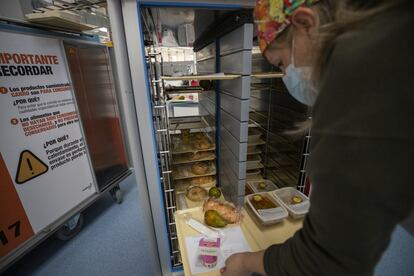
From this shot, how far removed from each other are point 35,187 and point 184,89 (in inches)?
47.9

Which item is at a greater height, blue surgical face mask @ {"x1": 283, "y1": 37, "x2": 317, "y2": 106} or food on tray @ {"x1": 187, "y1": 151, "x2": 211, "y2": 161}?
blue surgical face mask @ {"x1": 283, "y1": 37, "x2": 317, "y2": 106}

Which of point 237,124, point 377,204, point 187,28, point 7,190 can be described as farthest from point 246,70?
point 187,28

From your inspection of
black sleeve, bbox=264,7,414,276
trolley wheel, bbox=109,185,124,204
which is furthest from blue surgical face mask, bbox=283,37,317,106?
trolley wheel, bbox=109,185,124,204

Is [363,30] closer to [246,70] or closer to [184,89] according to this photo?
[246,70]

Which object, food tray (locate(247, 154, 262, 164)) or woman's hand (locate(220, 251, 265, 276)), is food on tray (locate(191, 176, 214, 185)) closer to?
food tray (locate(247, 154, 262, 164))

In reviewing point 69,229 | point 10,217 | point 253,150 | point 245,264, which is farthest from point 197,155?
point 69,229

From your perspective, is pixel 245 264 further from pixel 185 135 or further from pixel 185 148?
pixel 185 135

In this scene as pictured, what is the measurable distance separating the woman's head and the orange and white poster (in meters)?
1.48

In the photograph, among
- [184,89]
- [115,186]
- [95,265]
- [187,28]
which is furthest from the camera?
[187,28]

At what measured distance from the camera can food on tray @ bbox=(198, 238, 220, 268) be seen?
756 millimetres

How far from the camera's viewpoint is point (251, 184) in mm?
1365

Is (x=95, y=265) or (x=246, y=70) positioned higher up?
(x=246, y=70)

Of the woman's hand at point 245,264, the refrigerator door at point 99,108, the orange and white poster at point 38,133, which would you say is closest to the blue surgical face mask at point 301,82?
the woman's hand at point 245,264

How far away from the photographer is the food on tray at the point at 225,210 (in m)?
0.94
